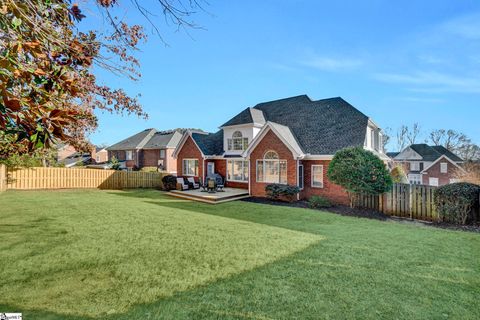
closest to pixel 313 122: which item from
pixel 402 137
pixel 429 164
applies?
pixel 429 164

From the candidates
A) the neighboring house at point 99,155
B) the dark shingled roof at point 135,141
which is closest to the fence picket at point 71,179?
the dark shingled roof at point 135,141

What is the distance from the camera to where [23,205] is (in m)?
10.6

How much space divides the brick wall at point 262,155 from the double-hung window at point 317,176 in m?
1.53

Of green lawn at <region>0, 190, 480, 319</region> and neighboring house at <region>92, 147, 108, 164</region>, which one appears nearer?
green lawn at <region>0, 190, 480, 319</region>

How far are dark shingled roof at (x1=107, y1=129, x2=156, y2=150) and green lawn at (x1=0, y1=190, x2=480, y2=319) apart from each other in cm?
3363

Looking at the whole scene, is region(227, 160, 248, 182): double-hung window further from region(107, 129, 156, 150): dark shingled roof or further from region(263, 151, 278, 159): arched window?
region(107, 129, 156, 150): dark shingled roof

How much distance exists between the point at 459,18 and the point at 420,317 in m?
13.0

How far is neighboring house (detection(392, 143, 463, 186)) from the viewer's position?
124 feet

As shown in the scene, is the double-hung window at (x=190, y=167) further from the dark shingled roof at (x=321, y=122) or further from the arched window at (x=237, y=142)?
the dark shingled roof at (x=321, y=122)

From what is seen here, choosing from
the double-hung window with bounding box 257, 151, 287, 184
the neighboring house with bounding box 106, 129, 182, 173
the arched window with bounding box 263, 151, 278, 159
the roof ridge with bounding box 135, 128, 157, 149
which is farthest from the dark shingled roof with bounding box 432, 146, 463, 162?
the roof ridge with bounding box 135, 128, 157, 149

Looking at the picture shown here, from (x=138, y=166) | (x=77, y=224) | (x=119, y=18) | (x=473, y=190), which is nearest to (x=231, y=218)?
(x=77, y=224)

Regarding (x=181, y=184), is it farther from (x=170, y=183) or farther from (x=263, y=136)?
(x=263, y=136)

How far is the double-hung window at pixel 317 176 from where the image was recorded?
15891 mm

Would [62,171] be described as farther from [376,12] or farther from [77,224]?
[376,12]
